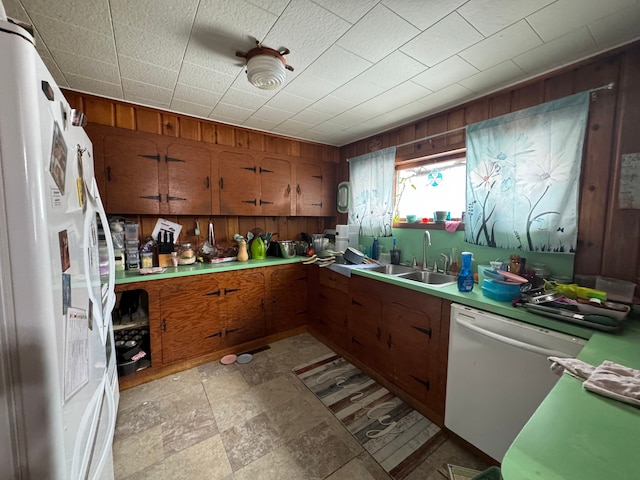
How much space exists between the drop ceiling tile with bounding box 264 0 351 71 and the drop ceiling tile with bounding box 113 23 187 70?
53 centimetres

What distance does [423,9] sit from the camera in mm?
1115

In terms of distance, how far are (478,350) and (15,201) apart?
6.09 feet

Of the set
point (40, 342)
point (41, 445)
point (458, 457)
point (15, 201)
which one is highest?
point (15, 201)

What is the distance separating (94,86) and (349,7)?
1924mm

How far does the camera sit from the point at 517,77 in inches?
63.7

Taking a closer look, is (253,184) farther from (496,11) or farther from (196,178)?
(496,11)

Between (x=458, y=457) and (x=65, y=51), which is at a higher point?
(x=65, y=51)

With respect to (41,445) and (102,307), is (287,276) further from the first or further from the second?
(41,445)

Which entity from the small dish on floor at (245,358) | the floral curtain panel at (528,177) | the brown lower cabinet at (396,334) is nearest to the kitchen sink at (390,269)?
the brown lower cabinet at (396,334)

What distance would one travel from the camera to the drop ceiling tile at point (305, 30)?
1.14 meters

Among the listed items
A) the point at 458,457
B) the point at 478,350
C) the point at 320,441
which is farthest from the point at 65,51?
the point at 458,457

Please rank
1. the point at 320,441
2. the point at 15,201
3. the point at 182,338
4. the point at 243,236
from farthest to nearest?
the point at 243,236 → the point at 182,338 → the point at 320,441 → the point at 15,201

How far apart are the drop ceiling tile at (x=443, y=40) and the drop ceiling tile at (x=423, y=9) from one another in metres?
0.04

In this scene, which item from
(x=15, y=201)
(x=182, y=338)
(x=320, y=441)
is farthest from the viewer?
(x=182, y=338)
